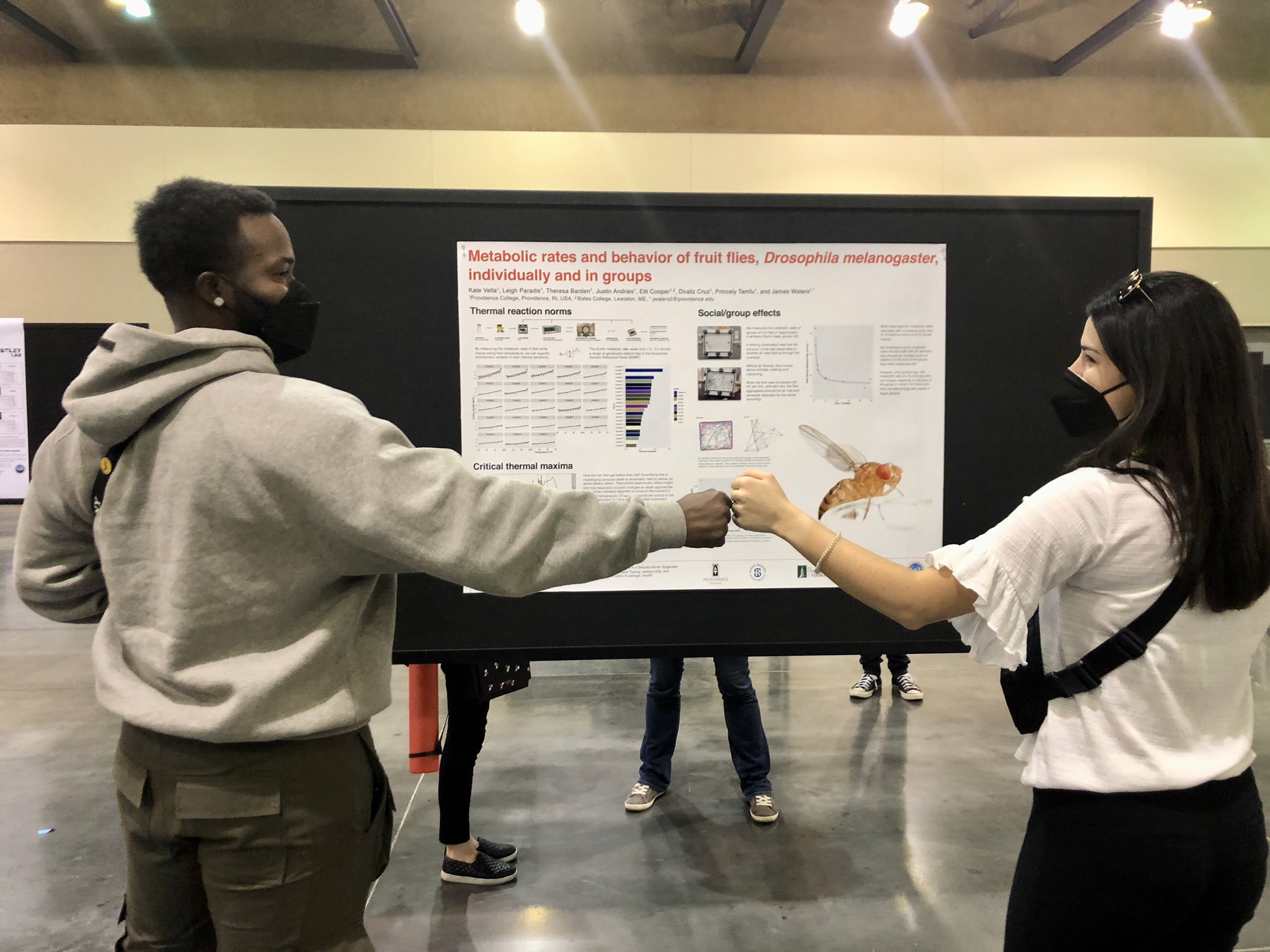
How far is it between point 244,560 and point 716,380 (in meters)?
1.00

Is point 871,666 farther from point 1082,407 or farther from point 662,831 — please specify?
point 1082,407

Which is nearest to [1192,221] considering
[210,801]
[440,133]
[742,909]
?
[440,133]

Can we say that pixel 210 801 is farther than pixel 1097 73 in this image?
No

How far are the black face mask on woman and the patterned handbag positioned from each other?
1.46 m

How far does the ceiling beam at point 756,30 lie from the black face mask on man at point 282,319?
16.7ft

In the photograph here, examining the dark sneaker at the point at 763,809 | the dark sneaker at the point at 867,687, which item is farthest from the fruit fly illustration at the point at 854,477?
the dark sneaker at the point at 867,687

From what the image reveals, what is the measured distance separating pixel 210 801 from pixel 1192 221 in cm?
705

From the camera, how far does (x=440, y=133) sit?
5.33 m

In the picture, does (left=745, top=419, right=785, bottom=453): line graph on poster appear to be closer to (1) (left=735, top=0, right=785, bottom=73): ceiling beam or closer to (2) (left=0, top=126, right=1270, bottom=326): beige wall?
(2) (left=0, top=126, right=1270, bottom=326): beige wall

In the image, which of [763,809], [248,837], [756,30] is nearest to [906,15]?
[756,30]

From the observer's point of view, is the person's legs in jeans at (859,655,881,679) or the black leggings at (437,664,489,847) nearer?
the black leggings at (437,664,489,847)

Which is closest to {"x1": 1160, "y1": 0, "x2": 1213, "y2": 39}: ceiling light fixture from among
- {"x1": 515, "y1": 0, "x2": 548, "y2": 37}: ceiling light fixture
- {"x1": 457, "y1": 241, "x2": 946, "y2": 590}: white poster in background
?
{"x1": 515, "y1": 0, "x2": 548, "y2": 37}: ceiling light fixture

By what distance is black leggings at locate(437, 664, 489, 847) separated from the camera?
2148 mm

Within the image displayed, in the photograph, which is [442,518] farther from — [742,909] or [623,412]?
[742,909]
